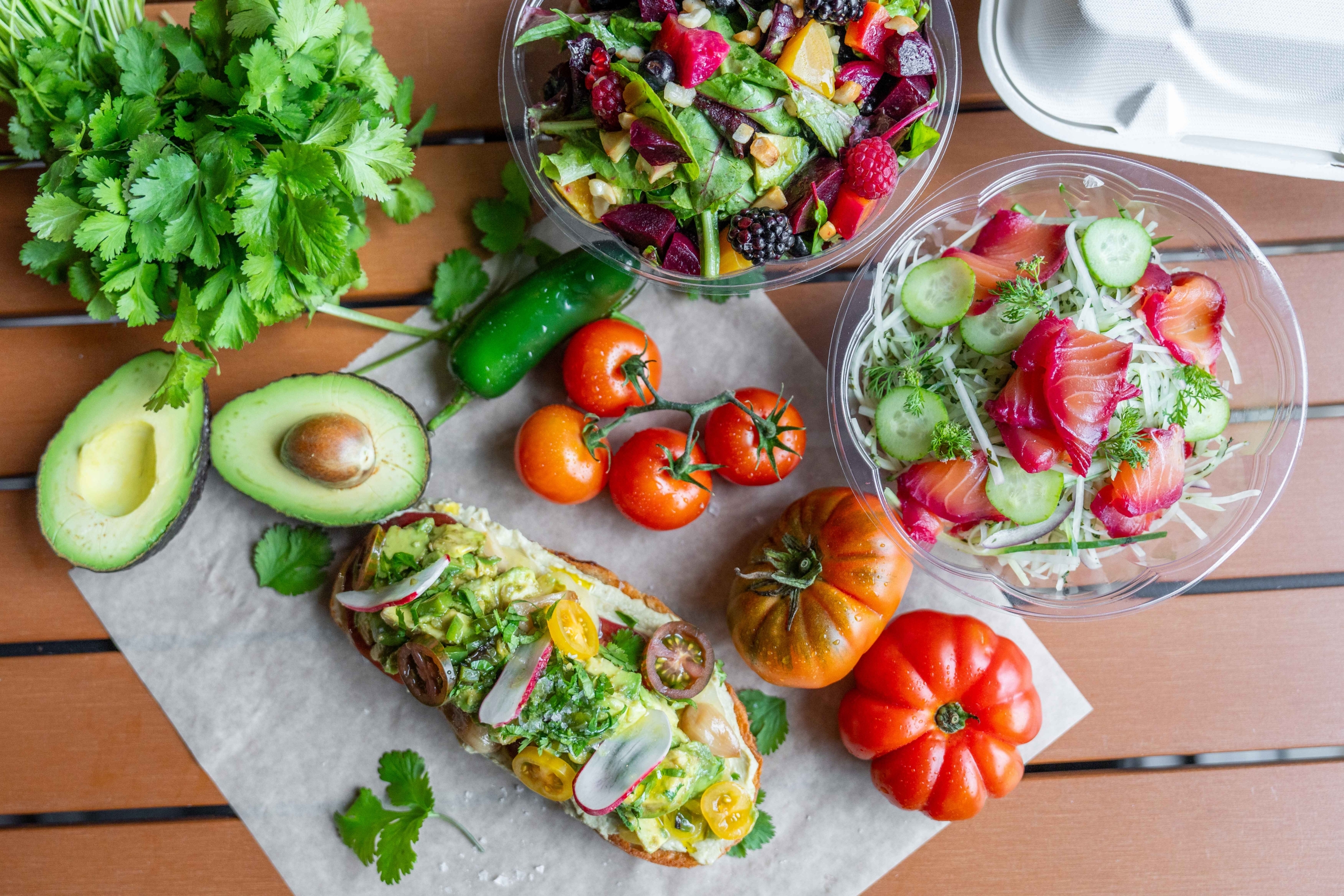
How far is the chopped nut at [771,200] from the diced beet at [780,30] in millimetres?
268

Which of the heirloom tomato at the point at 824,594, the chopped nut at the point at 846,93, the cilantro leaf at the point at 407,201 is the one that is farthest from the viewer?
the cilantro leaf at the point at 407,201

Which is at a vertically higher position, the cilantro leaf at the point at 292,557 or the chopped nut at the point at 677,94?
the chopped nut at the point at 677,94

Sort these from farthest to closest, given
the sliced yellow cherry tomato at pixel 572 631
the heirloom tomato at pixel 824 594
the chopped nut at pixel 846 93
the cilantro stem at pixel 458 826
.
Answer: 1. the cilantro stem at pixel 458 826
2. the heirloom tomato at pixel 824 594
3. the sliced yellow cherry tomato at pixel 572 631
4. the chopped nut at pixel 846 93

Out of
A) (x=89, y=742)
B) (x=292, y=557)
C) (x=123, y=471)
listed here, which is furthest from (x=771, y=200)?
(x=89, y=742)

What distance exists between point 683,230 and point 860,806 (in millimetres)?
1625

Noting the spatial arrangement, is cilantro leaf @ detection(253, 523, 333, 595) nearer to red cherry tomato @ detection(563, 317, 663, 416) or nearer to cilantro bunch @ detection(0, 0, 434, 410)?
cilantro bunch @ detection(0, 0, 434, 410)

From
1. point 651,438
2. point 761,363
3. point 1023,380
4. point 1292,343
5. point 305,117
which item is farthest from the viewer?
point 761,363

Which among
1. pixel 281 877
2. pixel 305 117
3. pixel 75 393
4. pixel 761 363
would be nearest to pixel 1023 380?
pixel 761 363

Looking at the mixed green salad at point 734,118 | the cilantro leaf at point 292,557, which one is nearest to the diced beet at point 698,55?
the mixed green salad at point 734,118

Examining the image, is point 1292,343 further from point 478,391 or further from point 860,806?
point 478,391

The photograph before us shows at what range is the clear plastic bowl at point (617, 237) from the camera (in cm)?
194

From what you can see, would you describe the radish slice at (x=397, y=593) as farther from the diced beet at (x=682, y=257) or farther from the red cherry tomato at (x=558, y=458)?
the diced beet at (x=682, y=257)

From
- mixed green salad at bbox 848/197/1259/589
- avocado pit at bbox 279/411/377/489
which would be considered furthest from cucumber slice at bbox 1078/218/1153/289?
avocado pit at bbox 279/411/377/489

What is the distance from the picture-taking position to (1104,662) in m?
2.31
